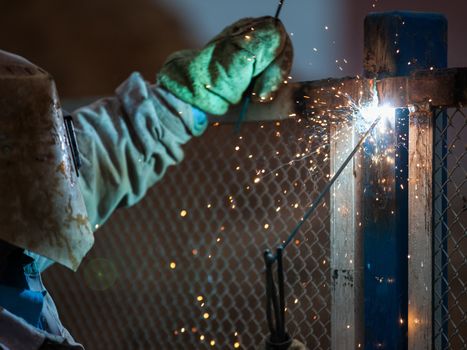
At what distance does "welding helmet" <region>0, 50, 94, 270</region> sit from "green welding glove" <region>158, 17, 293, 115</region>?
71cm

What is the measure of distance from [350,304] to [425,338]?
25 cm

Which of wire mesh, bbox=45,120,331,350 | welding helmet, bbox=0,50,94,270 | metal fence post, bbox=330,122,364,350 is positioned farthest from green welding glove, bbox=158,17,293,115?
wire mesh, bbox=45,120,331,350

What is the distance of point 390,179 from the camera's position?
2064mm

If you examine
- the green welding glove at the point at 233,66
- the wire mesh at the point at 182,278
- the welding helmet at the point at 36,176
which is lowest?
the wire mesh at the point at 182,278

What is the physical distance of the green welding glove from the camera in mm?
2209

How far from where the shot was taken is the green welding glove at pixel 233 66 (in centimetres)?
221

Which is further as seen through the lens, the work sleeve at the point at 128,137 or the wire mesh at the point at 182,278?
the wire mesh at the point at 182,278

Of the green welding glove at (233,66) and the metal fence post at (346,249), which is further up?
the green welding glove at (233,66)

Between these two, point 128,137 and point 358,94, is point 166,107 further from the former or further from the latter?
point 358,94

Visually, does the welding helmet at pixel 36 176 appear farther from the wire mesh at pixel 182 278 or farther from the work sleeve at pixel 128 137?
the wire mesh at pixel 182 278

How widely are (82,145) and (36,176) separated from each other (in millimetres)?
706

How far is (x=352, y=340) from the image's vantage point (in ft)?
7.09

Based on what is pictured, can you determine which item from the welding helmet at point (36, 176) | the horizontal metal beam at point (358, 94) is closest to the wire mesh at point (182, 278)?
the horizontal metal beam at point (358, 94)

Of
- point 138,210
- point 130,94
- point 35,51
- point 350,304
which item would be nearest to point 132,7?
point 35,51
